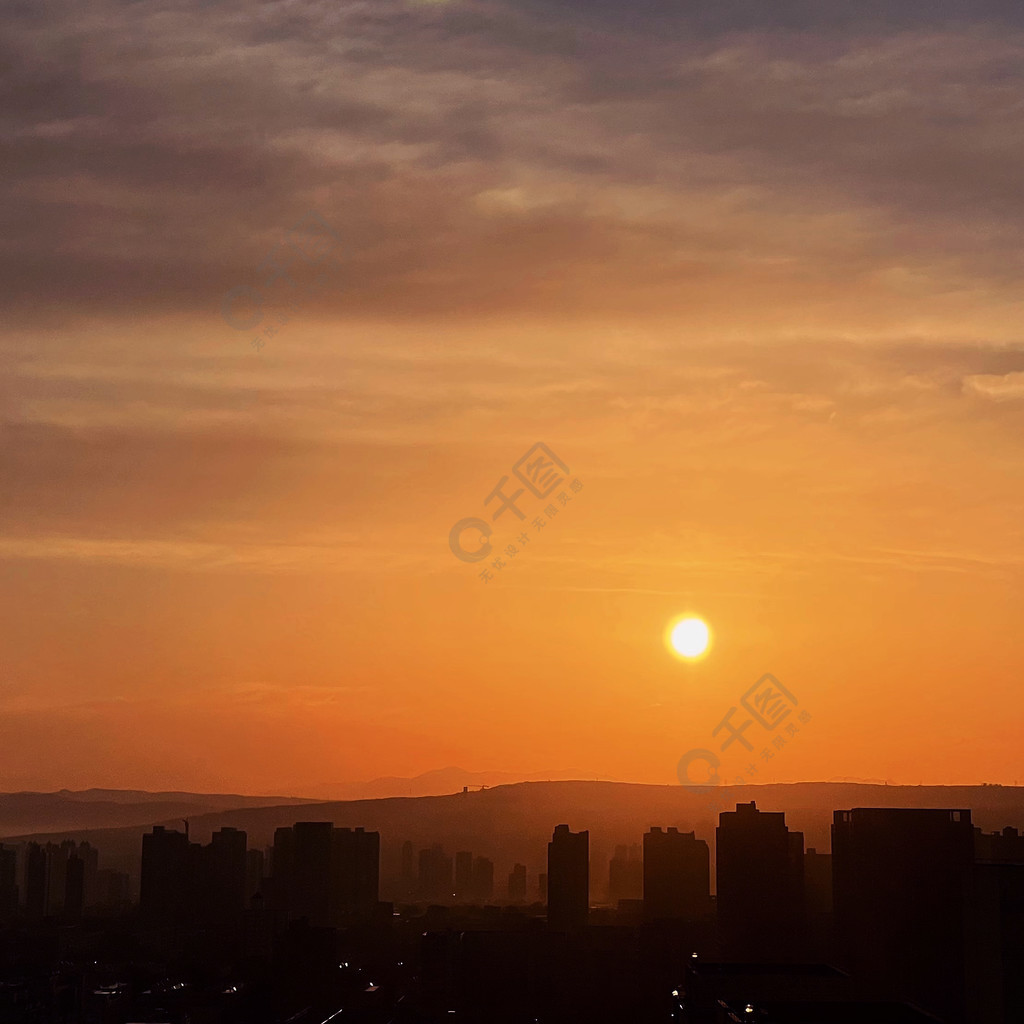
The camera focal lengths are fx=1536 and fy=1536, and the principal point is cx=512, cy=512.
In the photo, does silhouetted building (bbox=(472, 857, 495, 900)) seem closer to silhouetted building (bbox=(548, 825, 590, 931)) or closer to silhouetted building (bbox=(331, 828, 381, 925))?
silhouetted building (bbox=(331, 828, 381, 925))

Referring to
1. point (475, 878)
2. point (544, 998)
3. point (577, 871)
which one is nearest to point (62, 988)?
point (544, 998)

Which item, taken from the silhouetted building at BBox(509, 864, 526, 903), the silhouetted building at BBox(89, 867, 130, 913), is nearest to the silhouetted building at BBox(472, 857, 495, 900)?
the silhouetted building at BBox(509, 864, 526, 903)

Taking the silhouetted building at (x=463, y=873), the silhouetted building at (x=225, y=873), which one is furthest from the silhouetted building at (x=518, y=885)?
the silhouetted building at (x=225, y=873)

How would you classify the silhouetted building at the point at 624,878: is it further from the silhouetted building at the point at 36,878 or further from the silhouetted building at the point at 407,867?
the silhouetted building at the point at 36,878

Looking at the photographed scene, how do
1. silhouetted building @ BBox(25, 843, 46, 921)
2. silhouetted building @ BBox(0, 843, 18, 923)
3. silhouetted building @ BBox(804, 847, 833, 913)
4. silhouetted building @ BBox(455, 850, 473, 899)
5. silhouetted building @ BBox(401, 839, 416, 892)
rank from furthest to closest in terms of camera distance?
silhouetted building @ BBox(401, 839, 416, 892) < silhouetted building @ BBox(455, 850, 473, 899) < silhouetted building @ BBox(25, 843, 46, 921) < silhouetted building @ BBox(0, 843, 18, 923) < silhouetted building @ BBox(804, 847, 833, 913)

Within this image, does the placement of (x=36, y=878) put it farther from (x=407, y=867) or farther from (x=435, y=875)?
(x=407, y=867)

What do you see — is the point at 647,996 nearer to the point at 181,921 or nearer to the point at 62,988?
the point at 62,988

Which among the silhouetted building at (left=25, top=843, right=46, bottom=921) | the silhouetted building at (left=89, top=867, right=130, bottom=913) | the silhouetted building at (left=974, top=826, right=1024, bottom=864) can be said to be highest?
the silhouetted building at (left=974, top=826, right=1024, bottom=864)
